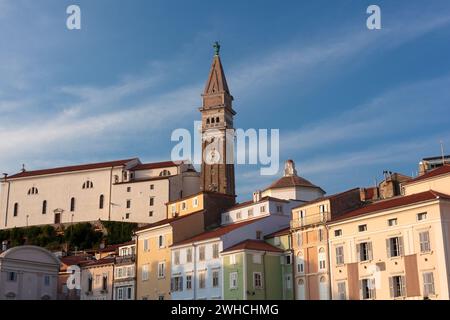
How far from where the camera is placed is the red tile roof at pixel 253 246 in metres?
56.8

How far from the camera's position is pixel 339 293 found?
52094mm

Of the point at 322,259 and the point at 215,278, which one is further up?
the point at 322,259

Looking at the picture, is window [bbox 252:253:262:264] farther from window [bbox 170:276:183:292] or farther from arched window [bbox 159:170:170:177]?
arched window [bbox 159:170:170:177]

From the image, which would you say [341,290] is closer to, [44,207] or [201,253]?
[201,253]

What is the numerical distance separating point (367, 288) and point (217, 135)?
82.7 m

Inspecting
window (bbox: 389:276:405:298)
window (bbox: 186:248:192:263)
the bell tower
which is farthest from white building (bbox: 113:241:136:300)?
the bell tower

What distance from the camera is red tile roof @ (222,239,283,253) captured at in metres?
56.8

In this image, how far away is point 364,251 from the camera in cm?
5059

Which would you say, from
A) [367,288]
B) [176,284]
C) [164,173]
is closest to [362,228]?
[367,288]
